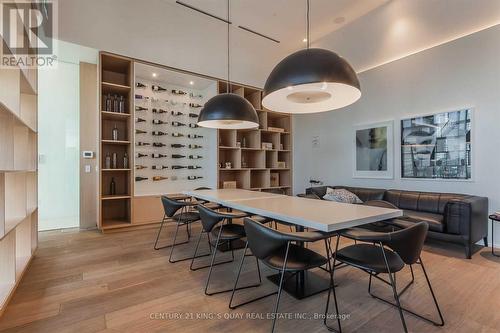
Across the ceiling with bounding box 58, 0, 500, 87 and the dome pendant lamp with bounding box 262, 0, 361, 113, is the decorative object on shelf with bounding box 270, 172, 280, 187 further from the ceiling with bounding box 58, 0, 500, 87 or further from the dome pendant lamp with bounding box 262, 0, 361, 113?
the dome pendant lamp with bounding box 262, 0, 361, 113

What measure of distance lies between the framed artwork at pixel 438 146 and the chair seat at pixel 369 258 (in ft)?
9.24

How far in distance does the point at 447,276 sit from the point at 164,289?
2.85 metres

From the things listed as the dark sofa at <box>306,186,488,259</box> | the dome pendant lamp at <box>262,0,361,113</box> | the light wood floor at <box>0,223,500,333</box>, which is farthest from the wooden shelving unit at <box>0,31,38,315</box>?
the dark sofa at <box>306,186,488,259</box>

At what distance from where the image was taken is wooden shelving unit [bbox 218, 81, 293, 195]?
5.61 m

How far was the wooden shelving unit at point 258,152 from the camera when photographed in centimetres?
561

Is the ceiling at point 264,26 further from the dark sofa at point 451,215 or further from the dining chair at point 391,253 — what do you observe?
the dining chair at point 391,253

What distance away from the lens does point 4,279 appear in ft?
6.91

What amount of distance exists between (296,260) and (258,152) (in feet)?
14.6

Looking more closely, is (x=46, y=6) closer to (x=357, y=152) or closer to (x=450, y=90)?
(x=357, y=152)

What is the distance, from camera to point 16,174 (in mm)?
2424

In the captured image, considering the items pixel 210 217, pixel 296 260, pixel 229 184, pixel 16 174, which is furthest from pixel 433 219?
pixel 16 174

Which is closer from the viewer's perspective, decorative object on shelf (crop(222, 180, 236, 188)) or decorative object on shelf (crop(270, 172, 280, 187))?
decorative object on shelf (crop(222, 180, 236, 188))

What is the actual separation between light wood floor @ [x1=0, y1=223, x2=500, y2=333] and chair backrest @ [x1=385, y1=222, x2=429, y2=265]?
554 mm

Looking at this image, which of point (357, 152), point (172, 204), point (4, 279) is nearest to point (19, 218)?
point (4, 279)
